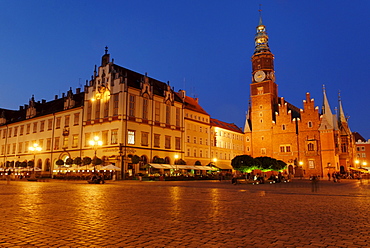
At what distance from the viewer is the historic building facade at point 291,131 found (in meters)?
71.0

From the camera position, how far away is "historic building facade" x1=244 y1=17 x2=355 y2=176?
71.0 metres

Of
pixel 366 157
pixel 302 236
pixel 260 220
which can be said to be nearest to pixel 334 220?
pixel 260 220

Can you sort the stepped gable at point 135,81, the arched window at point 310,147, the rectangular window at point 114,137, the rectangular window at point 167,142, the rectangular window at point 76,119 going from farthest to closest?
the arched window at point 310,147, the rectangular window at point 76,119, the rectangular window at point 167,142, the stepped gable at point 135,81, the rectangular window at point 114,137

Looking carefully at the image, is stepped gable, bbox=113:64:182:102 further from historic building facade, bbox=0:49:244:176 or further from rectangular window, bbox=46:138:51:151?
rectangular window, bbox=46:138:51:151

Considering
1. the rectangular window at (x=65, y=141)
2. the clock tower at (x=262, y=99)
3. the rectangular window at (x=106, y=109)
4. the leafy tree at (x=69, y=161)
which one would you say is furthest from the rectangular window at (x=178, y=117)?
the clock tower at (x=262, y=99)

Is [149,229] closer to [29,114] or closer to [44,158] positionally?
[44,158]

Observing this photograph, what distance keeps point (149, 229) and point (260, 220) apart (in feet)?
11.5

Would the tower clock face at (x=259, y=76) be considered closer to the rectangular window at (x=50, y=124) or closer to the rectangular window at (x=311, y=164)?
the rectangular window at (x=311, y=164)

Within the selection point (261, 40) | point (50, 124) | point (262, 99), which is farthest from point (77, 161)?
point (261, 40)

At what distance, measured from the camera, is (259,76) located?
83938 mm

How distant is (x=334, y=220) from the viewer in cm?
945

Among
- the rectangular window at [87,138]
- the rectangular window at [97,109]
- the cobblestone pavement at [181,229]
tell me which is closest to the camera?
the cobblestone pavement at [181,229]

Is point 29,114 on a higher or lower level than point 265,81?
lower

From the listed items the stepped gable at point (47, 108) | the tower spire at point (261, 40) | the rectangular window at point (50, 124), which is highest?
the tower spire at point (261, 40)
